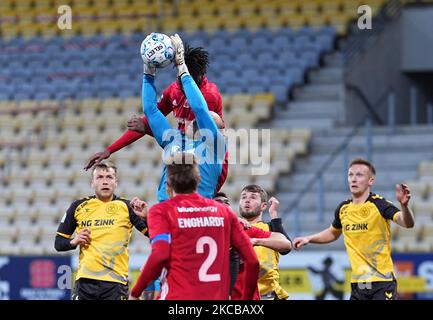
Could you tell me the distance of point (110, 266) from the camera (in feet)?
31.6

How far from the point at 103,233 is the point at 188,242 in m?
2.86

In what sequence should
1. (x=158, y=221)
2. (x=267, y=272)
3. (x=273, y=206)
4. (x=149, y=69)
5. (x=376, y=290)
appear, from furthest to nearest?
(x=267, y=272), (x=376, y=290), (x=273, y=206), (x=149, y=69), (x=158, y=221)

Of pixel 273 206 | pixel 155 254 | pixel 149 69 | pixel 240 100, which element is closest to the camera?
pixel 155 254

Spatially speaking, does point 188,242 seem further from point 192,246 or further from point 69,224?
point 69,224

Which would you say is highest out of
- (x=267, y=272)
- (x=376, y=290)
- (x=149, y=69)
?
(x=149, y=69)

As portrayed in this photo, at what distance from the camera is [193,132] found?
8406mm

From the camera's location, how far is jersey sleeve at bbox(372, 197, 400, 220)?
938 cm

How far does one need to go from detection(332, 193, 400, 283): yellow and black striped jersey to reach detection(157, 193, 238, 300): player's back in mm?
2740

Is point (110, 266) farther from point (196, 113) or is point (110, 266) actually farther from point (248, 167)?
point (248, 167)

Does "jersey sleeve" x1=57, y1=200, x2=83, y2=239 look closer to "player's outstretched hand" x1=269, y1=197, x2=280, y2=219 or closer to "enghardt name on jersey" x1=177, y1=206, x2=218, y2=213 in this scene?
"player's outstretched hand" x1=269, y1=197, x2=280, y2=219

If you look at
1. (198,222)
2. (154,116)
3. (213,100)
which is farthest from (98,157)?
(198,222)

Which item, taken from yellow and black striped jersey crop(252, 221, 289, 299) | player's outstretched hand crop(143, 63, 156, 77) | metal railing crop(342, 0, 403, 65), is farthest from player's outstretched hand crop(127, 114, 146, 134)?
metal railing crop(342, 0, 403, 65)
